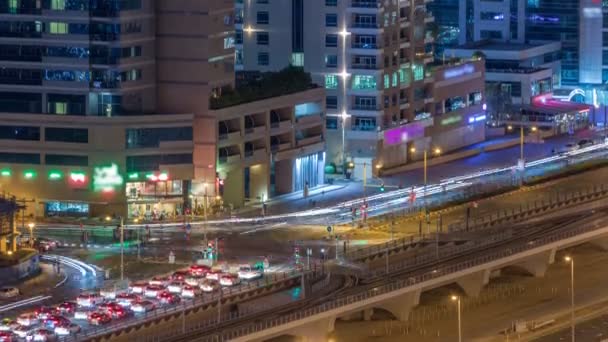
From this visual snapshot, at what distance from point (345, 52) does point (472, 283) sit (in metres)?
25.4

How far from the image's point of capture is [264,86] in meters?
117

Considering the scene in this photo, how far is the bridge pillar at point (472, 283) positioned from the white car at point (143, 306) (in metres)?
13.2

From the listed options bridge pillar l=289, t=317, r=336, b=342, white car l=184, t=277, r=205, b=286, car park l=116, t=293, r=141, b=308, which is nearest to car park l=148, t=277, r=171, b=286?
white car l=184, t=277, r=205, b=286

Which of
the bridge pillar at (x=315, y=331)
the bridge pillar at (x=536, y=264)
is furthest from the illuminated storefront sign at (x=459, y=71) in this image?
the bridge pillar at (x=315, y=331)

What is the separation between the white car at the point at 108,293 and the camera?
94.0 m

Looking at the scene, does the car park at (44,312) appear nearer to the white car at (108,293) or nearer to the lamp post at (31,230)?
the white car at (108,293)

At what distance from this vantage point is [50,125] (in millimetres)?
110062

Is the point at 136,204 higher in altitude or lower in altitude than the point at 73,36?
lower

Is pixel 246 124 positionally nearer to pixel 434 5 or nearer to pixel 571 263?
pixel 571 263

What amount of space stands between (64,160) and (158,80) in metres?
5.52

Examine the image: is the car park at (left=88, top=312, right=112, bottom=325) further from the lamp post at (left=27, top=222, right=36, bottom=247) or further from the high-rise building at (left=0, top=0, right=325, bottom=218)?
the high-rise building at (left=0, top=0, right=325, bottom=218)

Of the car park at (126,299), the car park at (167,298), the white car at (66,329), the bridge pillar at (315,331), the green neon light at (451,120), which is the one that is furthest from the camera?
the green neon light at (451,120)

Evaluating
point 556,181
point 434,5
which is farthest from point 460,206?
point 434,5

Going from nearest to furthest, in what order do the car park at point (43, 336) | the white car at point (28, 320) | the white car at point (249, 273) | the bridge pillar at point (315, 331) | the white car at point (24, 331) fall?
the car park at point (43, 336) → the white car at point (24, 331) → the white car at point (28, 320) → the bridge pillar at point (315, 331) → the white car at point (249, 273)
